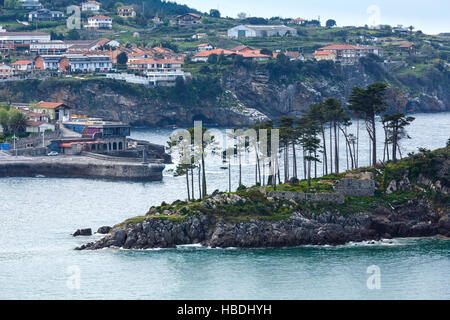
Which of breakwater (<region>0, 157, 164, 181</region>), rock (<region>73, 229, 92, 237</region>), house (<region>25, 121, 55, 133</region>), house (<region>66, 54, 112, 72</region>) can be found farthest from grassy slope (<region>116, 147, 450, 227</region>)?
house (<region>66, 54, 112, 72</region>)

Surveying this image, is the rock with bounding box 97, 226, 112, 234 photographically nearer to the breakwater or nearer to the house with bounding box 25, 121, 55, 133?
the breakwater

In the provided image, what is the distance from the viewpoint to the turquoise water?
211 feet

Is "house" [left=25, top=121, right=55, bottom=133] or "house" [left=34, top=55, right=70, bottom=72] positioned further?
"house" [left=34, top=55, right=70, bottom=72]

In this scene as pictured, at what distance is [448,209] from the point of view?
79312mm

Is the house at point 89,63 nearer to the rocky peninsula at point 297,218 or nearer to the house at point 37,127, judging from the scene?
the house at point 37,127

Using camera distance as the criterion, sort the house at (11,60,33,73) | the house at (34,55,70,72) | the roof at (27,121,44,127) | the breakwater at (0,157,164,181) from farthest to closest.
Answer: the house at (34,55,70,72)
the house at (11,60,33,73)
the roof at (27,121,44,127)
the breakwater at (0,157,164,181)

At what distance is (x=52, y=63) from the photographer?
19688 centimetres

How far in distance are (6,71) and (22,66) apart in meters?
5.34

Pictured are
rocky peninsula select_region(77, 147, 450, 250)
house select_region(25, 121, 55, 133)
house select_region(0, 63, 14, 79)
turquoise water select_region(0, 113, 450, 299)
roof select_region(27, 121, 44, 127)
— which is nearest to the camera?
turquoise water select_region(0, 113, 450, 299)

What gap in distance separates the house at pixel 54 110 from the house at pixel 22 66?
47702mm

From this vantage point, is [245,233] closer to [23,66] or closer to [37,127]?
[37,127]

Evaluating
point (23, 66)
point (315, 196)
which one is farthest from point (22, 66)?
point (315, 196)

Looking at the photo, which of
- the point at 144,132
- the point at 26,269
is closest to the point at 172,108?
the point at 144,132

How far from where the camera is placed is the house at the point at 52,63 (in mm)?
195875
